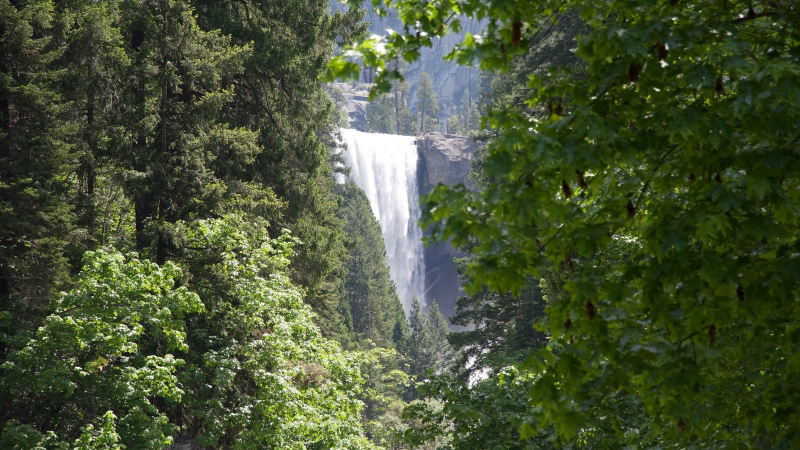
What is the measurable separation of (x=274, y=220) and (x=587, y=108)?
12.8m

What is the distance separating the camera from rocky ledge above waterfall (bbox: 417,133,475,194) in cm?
6375

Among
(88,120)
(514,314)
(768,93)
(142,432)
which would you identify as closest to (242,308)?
(142,432)

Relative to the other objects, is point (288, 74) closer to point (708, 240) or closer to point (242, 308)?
point (242, 308)

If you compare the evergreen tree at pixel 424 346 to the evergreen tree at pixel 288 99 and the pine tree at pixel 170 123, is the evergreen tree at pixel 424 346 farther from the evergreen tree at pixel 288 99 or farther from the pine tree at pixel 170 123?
the pine tree at pixel 170 123

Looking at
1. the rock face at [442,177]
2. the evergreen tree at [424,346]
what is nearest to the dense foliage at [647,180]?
the evergreen tree at [424,346]

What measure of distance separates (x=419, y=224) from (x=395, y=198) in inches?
2498

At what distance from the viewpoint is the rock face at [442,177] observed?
64188 mm

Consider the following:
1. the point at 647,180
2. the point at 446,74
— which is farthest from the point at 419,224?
the point at 446,74

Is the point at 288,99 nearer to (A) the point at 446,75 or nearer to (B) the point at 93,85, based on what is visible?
(B) the point at 93,85

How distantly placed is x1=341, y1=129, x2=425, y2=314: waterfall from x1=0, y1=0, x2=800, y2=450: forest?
1575 inches

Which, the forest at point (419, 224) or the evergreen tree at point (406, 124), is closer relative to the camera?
the forest at point (419, 224)

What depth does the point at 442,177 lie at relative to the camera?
2530 inches

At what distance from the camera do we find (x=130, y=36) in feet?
41.5

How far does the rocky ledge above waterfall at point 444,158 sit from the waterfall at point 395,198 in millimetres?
1131
